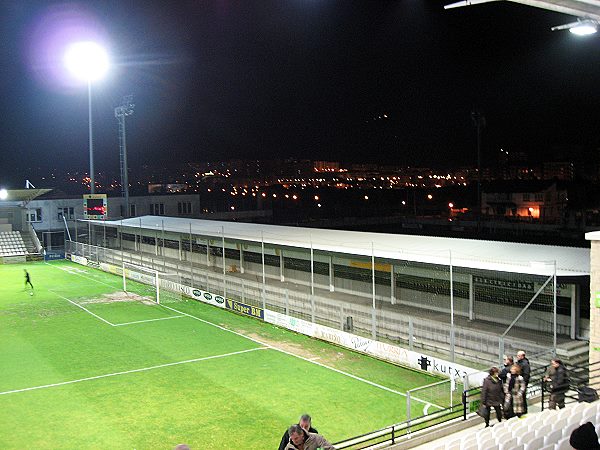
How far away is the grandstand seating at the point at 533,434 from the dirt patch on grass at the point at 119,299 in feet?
73.1

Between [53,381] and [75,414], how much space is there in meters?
3.15

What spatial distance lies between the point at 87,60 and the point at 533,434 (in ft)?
140

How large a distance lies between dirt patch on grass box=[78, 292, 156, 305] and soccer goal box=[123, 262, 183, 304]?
0.86 feet

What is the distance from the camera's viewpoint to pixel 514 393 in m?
11.6

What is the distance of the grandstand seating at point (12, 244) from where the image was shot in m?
47.5

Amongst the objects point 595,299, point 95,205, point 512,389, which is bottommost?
point 512,389

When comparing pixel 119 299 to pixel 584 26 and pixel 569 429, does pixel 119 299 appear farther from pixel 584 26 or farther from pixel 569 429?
pixel 584 26

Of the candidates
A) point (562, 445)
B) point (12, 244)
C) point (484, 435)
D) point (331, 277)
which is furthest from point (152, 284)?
point (562, 445)

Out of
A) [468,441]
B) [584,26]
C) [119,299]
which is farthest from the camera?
[119,299]

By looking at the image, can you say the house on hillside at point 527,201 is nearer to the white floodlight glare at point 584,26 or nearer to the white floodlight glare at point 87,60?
the white floodlight glare at point 87,60

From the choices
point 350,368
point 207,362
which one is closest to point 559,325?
point 350,368

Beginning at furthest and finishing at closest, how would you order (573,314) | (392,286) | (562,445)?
(392,286), (573,314), (562,445)

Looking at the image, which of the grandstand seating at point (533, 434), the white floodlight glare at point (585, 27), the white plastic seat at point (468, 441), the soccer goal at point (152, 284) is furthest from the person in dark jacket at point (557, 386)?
the soccer goal at point (152, 284)

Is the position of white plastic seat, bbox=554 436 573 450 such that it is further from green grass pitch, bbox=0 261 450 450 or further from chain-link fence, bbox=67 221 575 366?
chain-link fence, bbox=67 221 575 366
